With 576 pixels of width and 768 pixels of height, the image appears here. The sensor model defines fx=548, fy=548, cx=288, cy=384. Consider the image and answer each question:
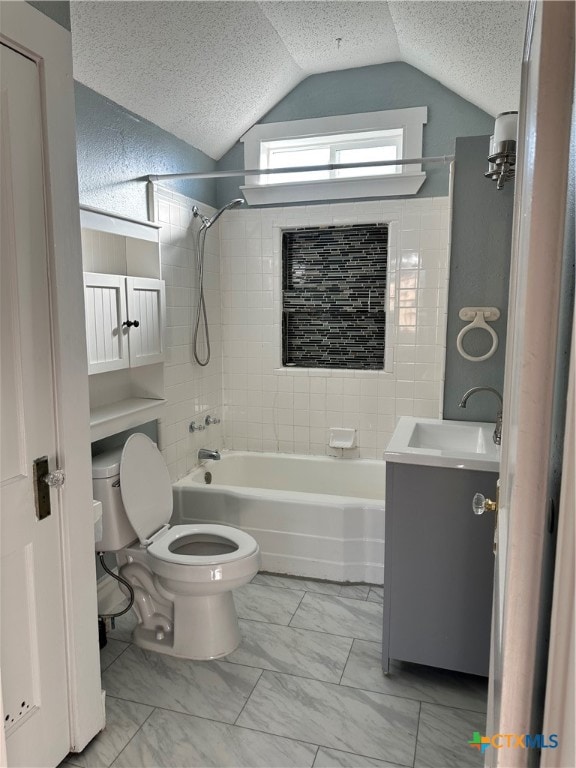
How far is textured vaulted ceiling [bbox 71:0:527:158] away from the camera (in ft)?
7.08

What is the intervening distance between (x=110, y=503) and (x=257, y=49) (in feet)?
7.70

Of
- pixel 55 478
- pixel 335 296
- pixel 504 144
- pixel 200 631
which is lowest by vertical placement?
pixel 200 631

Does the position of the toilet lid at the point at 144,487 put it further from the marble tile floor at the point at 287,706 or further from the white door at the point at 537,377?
the white door at the point at 537,377

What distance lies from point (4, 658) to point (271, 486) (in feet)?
7.84

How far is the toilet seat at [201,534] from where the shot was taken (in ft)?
7.16

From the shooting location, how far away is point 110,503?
2.23 m

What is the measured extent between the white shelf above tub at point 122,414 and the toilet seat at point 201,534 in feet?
1.69

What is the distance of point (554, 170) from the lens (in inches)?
25.0

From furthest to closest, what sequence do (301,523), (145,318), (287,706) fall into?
(301,523) → (145,318) → (287,706)

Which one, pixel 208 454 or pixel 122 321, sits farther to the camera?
pixel 208 454

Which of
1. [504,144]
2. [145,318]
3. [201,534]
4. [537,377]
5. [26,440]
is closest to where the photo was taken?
[537,377]

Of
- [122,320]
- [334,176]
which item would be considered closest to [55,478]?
[122,320]

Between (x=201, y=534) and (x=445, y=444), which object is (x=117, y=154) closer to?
(x=201, y=534)

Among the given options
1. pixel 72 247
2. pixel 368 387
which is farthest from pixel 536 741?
pixel 368 387
